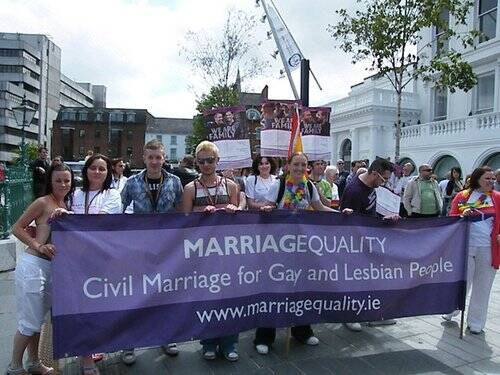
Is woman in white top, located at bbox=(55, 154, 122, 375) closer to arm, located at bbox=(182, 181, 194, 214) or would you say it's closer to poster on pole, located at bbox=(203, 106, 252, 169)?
arm, located at bbox=(182, 181, 194, 214)

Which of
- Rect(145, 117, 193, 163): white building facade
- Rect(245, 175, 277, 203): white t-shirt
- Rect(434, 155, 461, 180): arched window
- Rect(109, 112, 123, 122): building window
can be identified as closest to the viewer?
Rect(245, 175, 277, 203): white t-shirt

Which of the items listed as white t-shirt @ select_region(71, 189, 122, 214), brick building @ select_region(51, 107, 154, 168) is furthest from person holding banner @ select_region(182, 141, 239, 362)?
brick building @ select_region(51, 107, 154, 168)

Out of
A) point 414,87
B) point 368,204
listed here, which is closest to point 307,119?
point 368,204

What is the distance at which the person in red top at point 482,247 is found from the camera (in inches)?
198

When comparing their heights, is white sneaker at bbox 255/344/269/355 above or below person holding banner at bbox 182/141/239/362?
below

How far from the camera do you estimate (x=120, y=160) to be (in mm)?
7953

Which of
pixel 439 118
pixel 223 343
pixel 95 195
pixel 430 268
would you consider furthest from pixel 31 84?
pixel 430 268

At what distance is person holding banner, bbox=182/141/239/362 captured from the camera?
4098mm

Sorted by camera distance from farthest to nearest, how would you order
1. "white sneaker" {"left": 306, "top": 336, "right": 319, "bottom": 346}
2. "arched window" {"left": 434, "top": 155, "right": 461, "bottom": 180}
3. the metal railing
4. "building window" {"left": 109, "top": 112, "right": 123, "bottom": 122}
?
"building window" {"left": 109, "top": 112, "right": 123, "bottom": 122} < "arched window" {"left": 434, "top": 155, "right": 461, "bottom": 180} < the metal railing < "white sneaker" {"left": 306, "top": 336, "right": 319, "bottom": 346}

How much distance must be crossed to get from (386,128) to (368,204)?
20141 mm

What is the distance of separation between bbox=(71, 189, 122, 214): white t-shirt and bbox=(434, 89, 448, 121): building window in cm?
2253

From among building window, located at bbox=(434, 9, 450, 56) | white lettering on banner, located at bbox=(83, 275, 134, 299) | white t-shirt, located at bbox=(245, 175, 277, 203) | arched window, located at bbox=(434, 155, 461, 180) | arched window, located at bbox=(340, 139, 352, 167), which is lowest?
white lettering on banner, located at bbox=(83, 275, 134, 299)

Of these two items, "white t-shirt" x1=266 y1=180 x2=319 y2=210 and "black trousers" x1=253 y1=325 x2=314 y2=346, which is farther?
"white t-shirt" x1=266 y1=180 x2=319 y2=210

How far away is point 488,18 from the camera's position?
20125 mm
